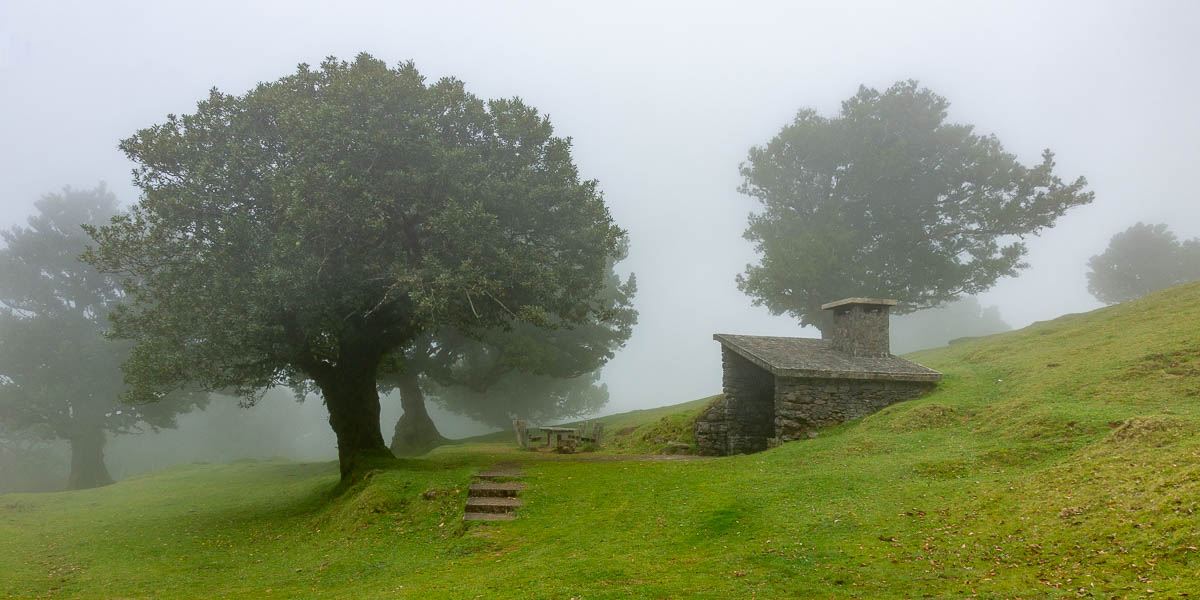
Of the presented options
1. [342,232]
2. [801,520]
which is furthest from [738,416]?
[342,232]

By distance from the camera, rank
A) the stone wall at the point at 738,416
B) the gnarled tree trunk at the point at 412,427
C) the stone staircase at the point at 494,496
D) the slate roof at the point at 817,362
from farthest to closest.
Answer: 1. the gnarled tree trunk at the point at 412,427
2. the stone wall at the point at 738,416
3. the slate roof at the point at 817,362
4. the stone staircase at the point at 494,496

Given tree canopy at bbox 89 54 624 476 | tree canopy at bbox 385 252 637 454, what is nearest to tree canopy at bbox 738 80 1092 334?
tree canopy at bbox 385 252 637 454

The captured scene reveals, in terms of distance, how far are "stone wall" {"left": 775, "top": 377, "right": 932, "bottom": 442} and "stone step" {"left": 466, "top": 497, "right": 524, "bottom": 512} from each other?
10061 mm

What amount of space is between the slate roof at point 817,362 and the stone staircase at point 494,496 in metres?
9.50

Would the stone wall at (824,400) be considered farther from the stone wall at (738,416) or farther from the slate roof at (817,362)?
the stone wall at (738,416)

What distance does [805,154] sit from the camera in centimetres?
4531

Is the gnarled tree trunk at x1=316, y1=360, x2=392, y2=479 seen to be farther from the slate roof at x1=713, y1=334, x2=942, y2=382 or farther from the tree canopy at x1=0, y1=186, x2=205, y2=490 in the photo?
the tree canopy at x1=0, y1=186, x2=205, y2=490

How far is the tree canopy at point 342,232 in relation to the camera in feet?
62.4

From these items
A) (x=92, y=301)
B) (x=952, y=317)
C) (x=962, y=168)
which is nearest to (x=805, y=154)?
(x=962, y=168)

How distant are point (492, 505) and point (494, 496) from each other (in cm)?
87

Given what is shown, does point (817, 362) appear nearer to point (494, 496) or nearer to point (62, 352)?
point (494, 496)

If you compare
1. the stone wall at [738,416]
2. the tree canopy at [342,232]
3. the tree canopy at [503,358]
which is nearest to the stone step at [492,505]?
the tree canopy at [342,232]

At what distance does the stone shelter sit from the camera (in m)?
21.7

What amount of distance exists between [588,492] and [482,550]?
382 centimetres
